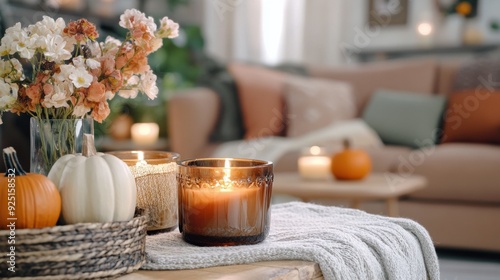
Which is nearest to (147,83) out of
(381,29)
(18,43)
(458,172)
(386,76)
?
(18,43)

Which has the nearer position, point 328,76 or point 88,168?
point 88,168

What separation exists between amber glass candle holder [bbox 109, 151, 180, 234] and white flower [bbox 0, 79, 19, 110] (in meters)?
0.20

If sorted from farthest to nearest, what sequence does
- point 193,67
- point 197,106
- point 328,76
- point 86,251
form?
point 193,67
point 328,76
point 197,106
point 86,251

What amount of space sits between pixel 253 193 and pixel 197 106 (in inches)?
91.6

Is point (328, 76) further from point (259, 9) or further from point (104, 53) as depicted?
point (104, 53)

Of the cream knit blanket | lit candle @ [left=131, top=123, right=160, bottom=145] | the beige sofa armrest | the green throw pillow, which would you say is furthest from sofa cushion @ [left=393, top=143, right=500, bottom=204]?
the cream knit blanket

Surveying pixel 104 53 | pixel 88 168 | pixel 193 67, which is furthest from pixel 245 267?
pixel 193 67

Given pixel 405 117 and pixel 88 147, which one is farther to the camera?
pixel 405 117

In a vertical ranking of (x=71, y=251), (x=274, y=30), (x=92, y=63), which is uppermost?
(x=274, y=30)

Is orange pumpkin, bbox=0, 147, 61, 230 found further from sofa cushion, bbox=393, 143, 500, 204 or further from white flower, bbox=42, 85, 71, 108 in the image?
A: sofa cushion, bbox=393, 143, 500, 204

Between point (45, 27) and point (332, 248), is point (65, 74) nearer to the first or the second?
point (45, 27)

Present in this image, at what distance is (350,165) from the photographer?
2.30 meters

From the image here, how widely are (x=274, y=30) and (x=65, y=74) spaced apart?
155 inches

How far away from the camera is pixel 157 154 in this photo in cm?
105
